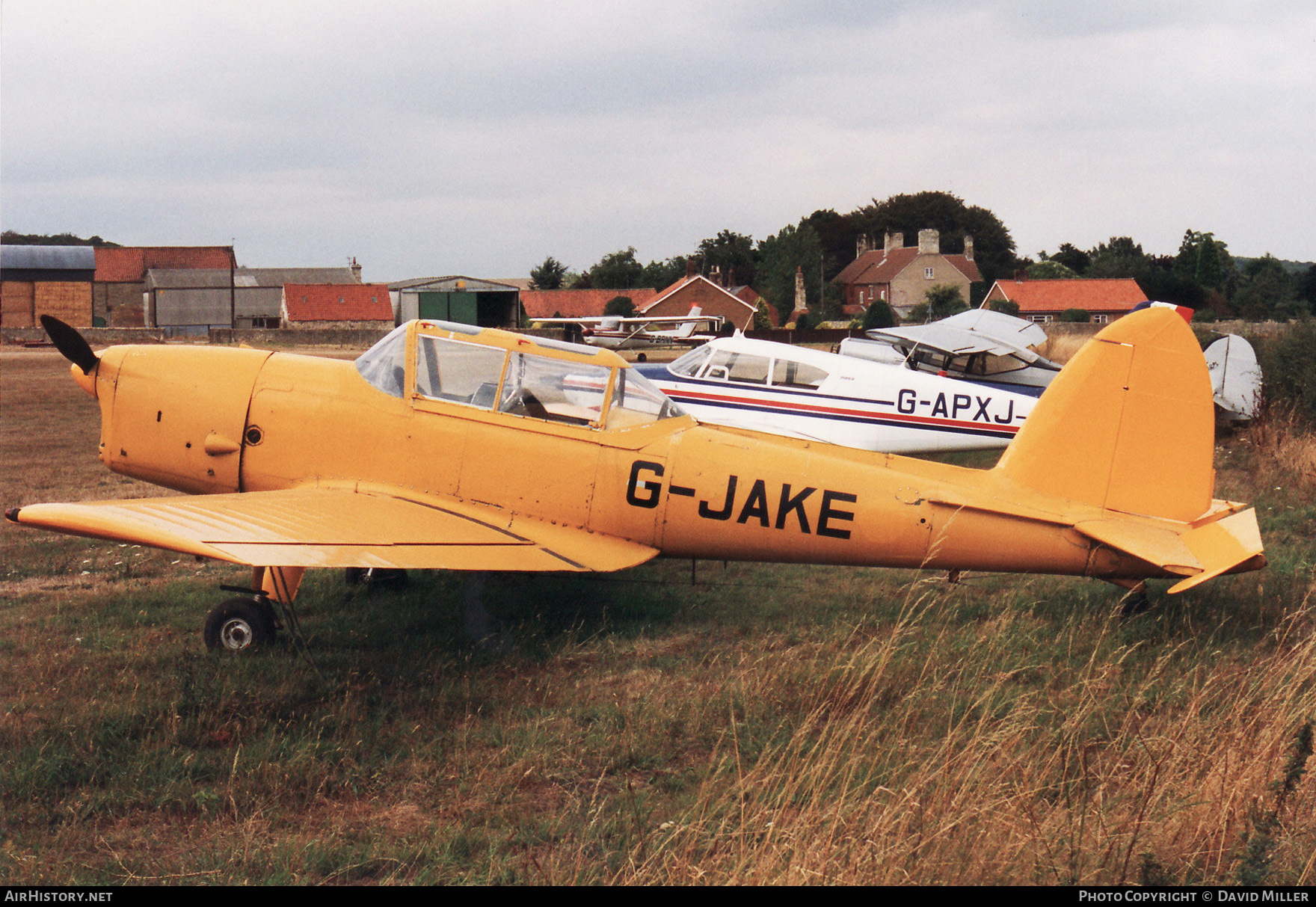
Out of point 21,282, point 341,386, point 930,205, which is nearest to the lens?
point 341,386

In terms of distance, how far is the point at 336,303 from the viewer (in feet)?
173

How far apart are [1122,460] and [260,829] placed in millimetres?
5172

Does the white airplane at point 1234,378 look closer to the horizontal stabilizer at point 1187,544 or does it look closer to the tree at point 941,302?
the horizontal stabilizer at point 1187,544

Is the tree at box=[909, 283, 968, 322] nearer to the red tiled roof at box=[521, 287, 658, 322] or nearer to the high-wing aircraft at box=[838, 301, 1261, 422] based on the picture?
the red tiled roof at box=[521, 287, 658, 322]

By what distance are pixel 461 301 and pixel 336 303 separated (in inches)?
596

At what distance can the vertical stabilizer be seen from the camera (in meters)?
6.11

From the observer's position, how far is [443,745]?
4.74 meters

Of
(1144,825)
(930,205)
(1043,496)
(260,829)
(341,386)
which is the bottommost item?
(260,829)

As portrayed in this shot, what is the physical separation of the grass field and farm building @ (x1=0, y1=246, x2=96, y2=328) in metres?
40.1

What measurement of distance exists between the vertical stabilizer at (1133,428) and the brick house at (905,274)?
67.7 m

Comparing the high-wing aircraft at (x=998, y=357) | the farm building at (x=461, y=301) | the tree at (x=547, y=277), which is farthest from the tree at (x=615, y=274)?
the high-wing aircraft at (x=998, y=357)

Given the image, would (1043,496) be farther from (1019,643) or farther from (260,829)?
(260,829)

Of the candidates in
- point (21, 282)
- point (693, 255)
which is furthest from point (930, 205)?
point (21, 282)

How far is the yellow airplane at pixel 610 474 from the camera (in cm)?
602
